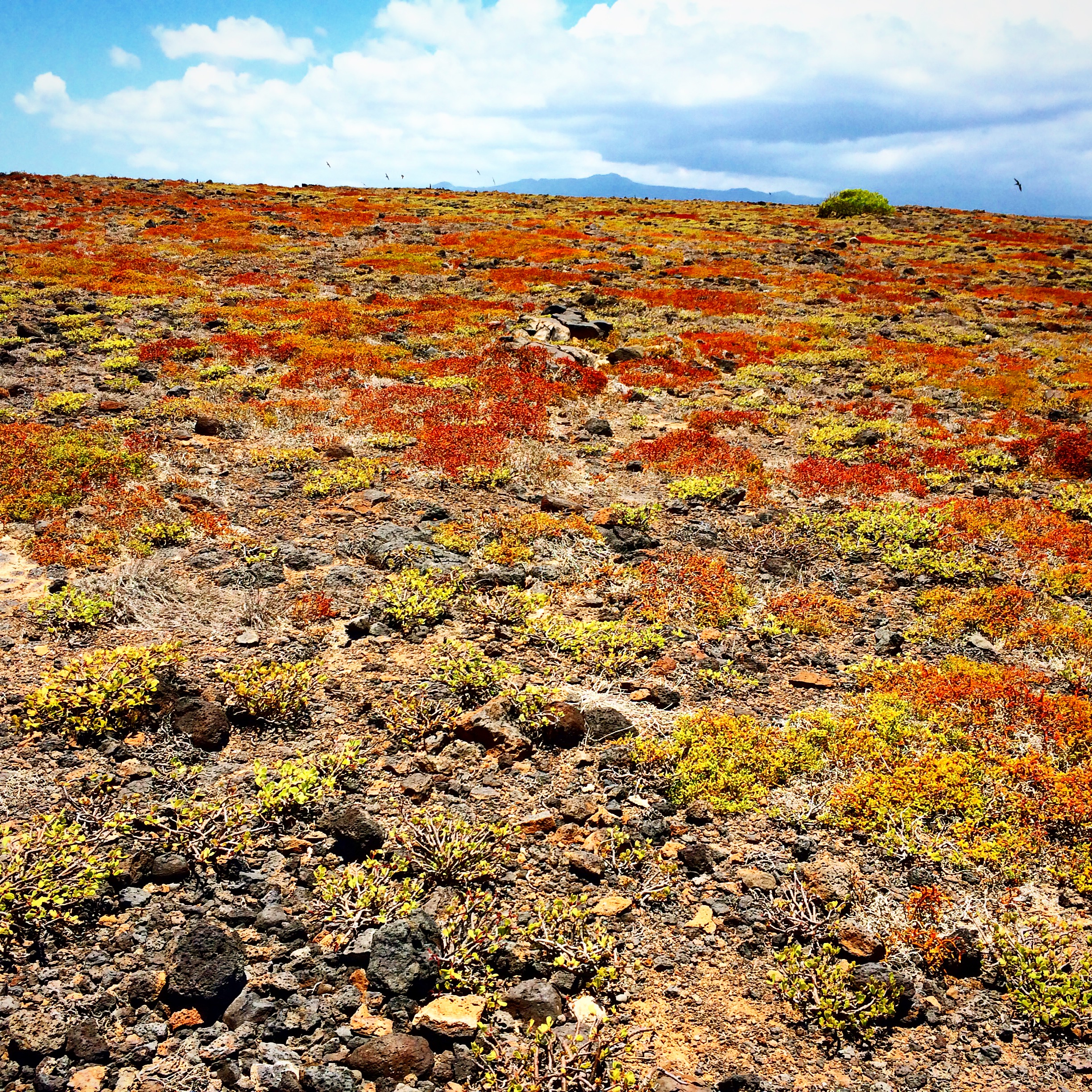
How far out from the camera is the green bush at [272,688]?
7762mm

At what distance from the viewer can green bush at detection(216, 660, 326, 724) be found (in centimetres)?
776

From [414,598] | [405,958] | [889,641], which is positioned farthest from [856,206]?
[405,958]

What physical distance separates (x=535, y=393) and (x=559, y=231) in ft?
138

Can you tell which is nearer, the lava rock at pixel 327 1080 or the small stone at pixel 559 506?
the lava rock at pixel 327 1080

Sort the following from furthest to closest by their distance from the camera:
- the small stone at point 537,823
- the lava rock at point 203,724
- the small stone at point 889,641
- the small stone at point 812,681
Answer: the small stone at point 889,641, the small stone at point 812,681, the lava rock at point 203,724, the small stone at point 537,823

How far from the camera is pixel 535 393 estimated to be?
20.3 meters

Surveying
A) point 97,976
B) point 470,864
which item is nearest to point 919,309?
point 470,864

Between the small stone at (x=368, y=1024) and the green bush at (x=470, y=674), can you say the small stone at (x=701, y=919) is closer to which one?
the small stone at (x=368, y=1024)

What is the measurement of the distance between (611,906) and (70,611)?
780 cm

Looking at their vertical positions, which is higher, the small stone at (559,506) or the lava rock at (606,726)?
the small stone at (559,506)

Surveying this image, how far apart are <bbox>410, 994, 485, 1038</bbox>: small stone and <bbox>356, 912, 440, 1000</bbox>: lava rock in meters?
0.18

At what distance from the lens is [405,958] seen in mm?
5281

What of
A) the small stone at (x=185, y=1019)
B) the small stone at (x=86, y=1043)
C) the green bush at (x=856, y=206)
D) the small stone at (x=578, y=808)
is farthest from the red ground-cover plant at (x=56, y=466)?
the green bush at (x=856, y=206)

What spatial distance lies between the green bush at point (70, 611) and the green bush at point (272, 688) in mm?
2122
